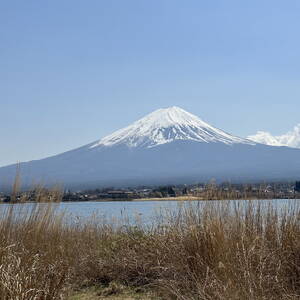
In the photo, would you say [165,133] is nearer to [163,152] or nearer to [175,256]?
[163,152]

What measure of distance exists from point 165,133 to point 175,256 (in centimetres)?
16291

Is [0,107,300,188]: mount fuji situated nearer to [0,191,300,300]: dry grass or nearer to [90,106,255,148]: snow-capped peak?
[90,106,255,148]: snow-capped peak

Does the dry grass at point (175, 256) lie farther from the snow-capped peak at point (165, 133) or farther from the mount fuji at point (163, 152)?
the snow-capped peak at point (165, 133)

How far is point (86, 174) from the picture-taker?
125 metres

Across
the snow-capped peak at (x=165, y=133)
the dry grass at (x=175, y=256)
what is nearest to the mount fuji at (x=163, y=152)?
the snow-capped peak at (x=165, y=133)

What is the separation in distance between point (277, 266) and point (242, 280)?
2.48 ft

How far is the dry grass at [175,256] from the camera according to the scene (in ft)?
16.1

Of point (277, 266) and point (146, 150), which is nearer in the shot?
point (277, 266)

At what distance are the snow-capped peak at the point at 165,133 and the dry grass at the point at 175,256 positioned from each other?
485ft

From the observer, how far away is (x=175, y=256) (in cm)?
649

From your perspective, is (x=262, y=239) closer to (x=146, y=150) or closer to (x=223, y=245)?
(x=223, y=245)

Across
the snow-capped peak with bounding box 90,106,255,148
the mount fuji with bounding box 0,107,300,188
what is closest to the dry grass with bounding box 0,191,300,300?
the mount fuji with bounding box 0,107,300,188

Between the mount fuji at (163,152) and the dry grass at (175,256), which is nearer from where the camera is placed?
the dry grass at (175,256)

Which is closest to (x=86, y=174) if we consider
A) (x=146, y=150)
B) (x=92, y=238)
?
(x=146, y=150)
